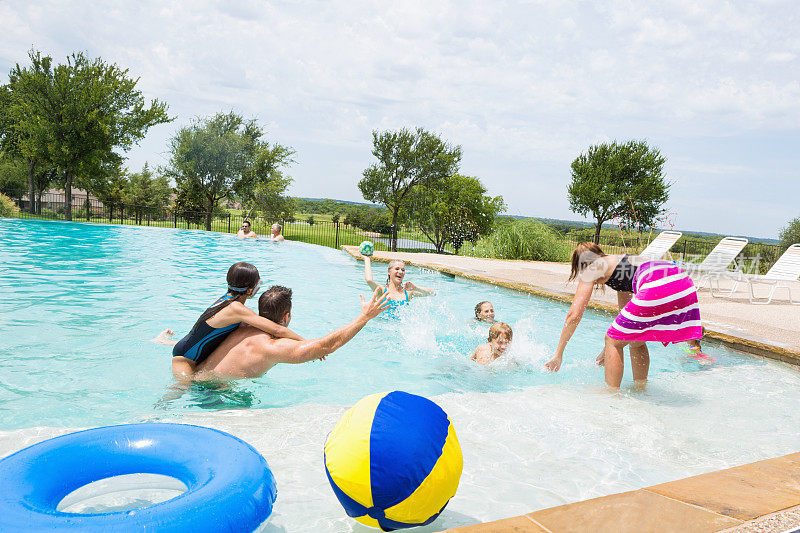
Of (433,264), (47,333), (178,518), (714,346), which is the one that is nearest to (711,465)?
(178,518)

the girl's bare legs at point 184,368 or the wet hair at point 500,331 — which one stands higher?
the wet hair at point 500,331

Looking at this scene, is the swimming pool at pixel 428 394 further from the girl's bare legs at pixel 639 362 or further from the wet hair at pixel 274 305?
the wet hair at pixel 274 305

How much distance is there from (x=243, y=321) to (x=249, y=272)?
0.40 m

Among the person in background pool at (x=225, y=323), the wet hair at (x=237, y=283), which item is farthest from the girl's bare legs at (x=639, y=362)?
the wet hair at (x=237, y=283)

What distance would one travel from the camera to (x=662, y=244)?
575 inches

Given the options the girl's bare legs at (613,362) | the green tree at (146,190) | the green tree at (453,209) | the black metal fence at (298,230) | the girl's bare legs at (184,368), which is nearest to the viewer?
the girl's bare legs at (184,368)

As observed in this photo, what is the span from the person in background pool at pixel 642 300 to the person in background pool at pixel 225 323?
251cm

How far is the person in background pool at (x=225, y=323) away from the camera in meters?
4.01

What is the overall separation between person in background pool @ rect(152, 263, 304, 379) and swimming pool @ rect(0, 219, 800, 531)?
1.08 ft

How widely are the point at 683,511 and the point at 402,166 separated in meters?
34.3

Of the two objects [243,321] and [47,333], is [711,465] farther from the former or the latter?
[47,333]

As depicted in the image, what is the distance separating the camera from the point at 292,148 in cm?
3950

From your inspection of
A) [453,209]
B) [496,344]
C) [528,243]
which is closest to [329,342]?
[496,344]

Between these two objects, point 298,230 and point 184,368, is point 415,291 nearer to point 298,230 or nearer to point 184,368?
point 184,368
